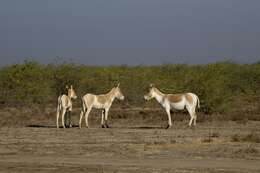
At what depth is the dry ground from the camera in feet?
54.0

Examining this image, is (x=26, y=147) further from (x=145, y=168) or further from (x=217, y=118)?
(x=217, y=118)

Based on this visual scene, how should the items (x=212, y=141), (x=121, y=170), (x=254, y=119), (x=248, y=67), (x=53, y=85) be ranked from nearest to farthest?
(x=121, y=170) < (x=212, y=141) < (x=254, y=119) < (x=53, y=85) < (x=248, y=67)

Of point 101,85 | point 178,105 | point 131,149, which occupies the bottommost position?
point 131,149

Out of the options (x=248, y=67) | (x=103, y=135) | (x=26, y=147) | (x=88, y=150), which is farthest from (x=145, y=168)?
(x=248, y=67)

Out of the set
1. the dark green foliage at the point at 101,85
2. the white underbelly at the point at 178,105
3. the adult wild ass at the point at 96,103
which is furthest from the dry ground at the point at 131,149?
the dark green foliage at the point at 101,85

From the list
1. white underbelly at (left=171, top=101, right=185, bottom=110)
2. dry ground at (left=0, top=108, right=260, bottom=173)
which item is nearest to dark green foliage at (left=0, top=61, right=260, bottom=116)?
dry ground at (left=0, top=108, right=260, bottom=173)

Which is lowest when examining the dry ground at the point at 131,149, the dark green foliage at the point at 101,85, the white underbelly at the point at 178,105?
the dry ground at the point at 131,149

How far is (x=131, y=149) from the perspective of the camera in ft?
66.8

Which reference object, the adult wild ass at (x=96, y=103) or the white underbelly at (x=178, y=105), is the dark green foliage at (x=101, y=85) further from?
the adult wild ass at (x=96, y=103)

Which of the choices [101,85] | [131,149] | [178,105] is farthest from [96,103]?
[101,85]

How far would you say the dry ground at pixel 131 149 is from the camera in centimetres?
1647

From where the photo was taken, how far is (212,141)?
897 inches

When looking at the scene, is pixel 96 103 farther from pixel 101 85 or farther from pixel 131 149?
pixel 101 85

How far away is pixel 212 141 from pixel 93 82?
29.6 m
